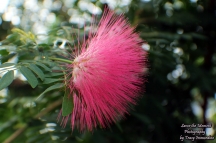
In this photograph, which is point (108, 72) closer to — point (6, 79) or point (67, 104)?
point (67, 104)

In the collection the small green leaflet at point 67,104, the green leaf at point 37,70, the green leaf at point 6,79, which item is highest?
the green leaf at point 37,70

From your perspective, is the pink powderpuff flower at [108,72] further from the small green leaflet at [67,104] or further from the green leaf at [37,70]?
the green leaf at [37,70]

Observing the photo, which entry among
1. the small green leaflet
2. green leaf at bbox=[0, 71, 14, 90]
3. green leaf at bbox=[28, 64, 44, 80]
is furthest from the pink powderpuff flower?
green leaf at bbox=[0, 71, 14, 90]

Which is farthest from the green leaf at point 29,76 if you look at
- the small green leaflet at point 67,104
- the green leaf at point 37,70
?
the small green leaflet at point 67,104

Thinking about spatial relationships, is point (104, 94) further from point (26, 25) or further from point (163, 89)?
point (26, 25)

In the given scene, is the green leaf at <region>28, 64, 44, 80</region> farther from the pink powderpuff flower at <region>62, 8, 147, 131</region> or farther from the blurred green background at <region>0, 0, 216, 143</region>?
the blurred green background at <region>0, 0, 216, 143</region>
